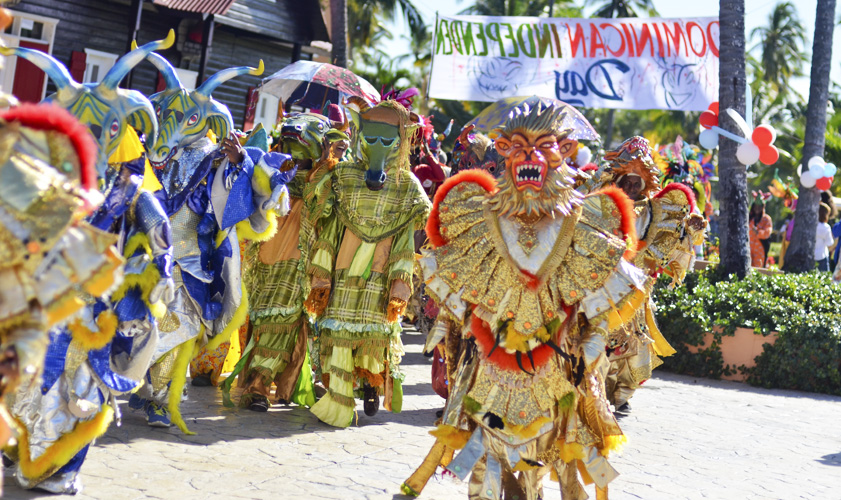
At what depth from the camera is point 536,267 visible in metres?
4.38

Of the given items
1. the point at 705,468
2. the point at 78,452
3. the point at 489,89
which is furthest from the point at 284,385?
the point at 489,89

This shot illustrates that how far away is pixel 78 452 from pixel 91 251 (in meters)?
1.95

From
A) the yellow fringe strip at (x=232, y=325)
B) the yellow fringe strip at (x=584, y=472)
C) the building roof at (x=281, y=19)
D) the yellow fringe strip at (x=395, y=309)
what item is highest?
the building roof at (x=281, y=19)

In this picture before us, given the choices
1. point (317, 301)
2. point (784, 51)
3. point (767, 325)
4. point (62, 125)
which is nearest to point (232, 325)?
point (317, 301)

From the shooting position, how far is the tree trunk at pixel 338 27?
1593cm

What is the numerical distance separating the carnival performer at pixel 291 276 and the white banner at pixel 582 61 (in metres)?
9.14

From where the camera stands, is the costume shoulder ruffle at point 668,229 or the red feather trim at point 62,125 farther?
the costume shoulder ruffle at point 668,229

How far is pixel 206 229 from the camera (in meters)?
6.04

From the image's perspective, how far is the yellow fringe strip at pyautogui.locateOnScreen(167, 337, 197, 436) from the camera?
5.61m

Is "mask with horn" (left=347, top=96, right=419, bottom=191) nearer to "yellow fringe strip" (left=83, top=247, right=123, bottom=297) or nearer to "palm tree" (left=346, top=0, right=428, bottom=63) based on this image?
"yellow fringe strip" (left=83, top=247, right=123, bottom=297)

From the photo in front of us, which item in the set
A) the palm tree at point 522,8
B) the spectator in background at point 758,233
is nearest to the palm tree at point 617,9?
the palm tree at point 522,8

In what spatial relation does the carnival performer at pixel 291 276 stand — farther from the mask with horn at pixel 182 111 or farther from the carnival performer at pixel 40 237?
the carnival performer at pixel 40 237

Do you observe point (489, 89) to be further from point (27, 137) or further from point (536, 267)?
point (27, 137)

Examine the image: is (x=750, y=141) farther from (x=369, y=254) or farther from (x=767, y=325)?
(x=369, y=254)
